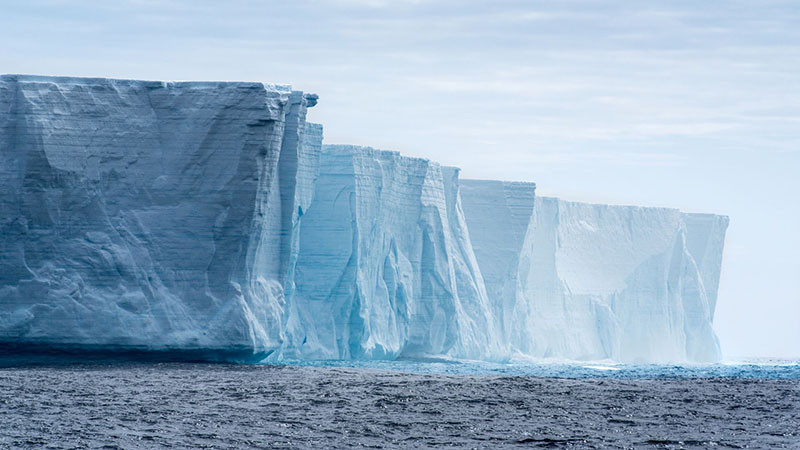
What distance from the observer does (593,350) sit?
43094mm

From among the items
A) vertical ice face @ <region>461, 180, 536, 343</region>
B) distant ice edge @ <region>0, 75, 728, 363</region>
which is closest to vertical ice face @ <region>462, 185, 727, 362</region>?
vertical ice face @ <region>461, 180, 536, 343</region>

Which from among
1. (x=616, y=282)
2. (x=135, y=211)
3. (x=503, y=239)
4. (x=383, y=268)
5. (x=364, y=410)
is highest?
(x=503, y=239)

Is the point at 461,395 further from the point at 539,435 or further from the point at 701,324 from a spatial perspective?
the point at 701,324

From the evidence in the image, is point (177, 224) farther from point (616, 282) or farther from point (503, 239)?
point (616, 282)

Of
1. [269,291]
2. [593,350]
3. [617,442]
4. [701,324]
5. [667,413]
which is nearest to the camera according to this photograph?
[617,442]

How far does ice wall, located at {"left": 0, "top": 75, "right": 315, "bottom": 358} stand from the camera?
794 inches

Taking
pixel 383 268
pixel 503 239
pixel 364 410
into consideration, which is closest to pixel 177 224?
pixel 364 410

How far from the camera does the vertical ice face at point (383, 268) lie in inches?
1164

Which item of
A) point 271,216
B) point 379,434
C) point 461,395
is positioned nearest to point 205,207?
point 271,216

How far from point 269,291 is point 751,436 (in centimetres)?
1015

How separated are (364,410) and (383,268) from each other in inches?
650

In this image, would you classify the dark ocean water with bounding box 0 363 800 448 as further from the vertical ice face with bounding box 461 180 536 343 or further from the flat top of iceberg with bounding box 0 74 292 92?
the vertical ice face with bounding box 461 180 536 343

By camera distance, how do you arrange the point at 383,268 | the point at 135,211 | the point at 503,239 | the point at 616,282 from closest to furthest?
the point at 135,211
the point at 383,268
the point at 503,239
the point at 616,282

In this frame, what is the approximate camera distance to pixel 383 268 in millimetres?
32188
